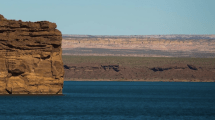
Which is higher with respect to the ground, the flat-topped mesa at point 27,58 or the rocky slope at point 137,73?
the flat-topped mesa at point 27,58

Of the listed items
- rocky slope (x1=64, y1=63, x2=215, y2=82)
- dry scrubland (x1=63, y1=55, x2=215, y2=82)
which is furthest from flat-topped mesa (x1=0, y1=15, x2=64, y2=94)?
dry scrubland (x1=63, y1=55, x2=215, y2=82)

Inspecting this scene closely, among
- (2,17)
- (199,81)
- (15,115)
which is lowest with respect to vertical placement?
(199,81)

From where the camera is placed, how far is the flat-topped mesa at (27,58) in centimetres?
6203

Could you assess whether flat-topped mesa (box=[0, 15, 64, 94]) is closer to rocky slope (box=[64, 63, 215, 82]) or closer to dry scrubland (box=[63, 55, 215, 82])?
rocky slope (box=[64, 63, 215, 82])

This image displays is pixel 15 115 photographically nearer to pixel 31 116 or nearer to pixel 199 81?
pixel 31 116

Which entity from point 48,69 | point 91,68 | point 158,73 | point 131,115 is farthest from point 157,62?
point 131,115

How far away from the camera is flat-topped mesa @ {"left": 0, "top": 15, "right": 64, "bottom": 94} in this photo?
204 ft

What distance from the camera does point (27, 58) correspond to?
62188 mm

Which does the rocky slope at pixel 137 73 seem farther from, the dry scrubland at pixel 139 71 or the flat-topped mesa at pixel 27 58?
the flat-topped mesa at pixel 27 58

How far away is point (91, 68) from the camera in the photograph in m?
161

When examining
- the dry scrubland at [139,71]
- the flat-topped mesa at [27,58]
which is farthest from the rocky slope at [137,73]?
the flat-topped mesa at [27,58]

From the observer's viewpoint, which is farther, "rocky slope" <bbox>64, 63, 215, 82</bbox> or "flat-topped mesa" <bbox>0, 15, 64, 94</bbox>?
"rocky slope" <bbox>64, 63, 215, 82</bbox>

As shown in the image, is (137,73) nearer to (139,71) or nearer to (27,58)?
(139,71)

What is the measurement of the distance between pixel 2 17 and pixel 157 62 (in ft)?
365
